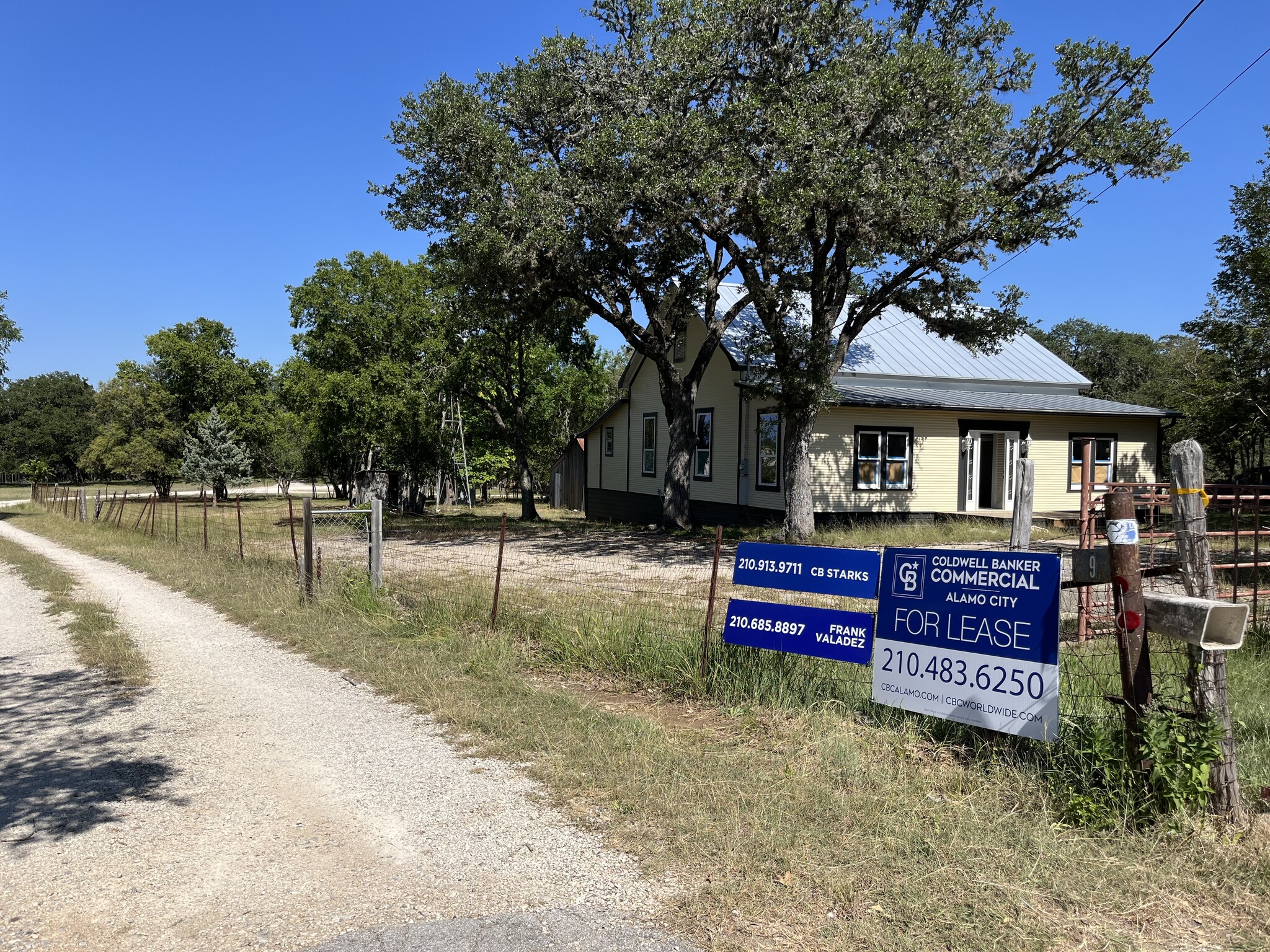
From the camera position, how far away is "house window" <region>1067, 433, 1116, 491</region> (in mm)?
25938

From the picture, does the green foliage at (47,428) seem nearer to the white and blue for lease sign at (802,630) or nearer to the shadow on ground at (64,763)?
the shadow on ground at (64,763)

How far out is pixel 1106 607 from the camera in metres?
9.20

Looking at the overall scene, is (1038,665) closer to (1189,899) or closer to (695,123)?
(1189,899)

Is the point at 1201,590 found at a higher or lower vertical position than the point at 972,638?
higher

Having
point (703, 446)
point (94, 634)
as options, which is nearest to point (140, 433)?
point (703, 446)

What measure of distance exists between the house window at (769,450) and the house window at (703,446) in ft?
8.47

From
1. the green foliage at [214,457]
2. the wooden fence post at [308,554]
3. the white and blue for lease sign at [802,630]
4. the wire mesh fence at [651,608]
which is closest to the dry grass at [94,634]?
the wooden fence post at [308,554]

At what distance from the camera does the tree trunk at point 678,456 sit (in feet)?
79.1

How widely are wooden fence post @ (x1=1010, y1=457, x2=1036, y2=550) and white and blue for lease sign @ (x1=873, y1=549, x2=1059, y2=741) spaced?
5.56ft

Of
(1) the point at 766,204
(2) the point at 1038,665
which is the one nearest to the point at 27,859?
(2) the point at 1038,665

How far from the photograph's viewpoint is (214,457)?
51.6 m

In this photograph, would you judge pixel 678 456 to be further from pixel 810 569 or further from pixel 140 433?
pixel 140 433

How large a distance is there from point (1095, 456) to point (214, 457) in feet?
147

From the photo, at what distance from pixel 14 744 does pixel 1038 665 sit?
6.51 metres
